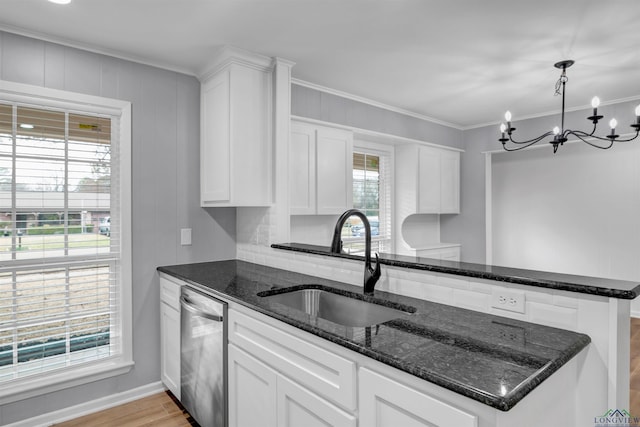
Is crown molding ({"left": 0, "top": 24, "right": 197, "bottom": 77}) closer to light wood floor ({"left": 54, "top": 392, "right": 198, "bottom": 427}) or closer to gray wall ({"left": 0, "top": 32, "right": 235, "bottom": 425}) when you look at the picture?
gray wall ({"left": 0, "top": 32, "right": 235, "bottom": 425})

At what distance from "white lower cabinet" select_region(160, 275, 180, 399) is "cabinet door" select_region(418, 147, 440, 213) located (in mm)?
2989

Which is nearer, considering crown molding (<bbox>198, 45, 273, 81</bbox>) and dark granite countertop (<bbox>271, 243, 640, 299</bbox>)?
dark granite countertop (<bbox>271, 243, 640, 299</bbox>)

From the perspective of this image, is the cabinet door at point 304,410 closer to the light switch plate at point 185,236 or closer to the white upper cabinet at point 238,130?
the white upper cabinet at point 238,130

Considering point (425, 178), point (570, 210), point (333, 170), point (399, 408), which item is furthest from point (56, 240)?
point (570, 210)

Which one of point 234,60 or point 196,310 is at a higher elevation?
point 234,60

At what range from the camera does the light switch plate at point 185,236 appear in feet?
9.39

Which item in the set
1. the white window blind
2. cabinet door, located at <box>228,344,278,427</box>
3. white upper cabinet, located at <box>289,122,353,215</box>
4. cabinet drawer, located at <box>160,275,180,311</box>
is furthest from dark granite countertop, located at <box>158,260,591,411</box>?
white upper cabinet, located at <box>289,122,353,215</box>

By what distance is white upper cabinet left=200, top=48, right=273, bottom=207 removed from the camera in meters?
2.61

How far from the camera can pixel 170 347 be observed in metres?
2.56

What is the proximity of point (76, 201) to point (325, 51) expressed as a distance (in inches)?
77.8

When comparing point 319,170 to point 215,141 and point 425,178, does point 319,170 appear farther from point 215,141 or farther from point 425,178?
point 425,178

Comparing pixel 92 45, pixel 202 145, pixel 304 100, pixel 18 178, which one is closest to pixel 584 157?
pixel 304 100

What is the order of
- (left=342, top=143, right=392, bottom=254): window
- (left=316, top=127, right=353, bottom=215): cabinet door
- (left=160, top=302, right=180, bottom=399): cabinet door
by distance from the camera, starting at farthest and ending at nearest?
(left=342, top=143, right=392, bottom=254): window
(left=316, top=127, right=353, bottom=215): cabinet door
(left=160, top=302, right=180, bottom=399): cabinet door

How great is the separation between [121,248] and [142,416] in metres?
1.12
